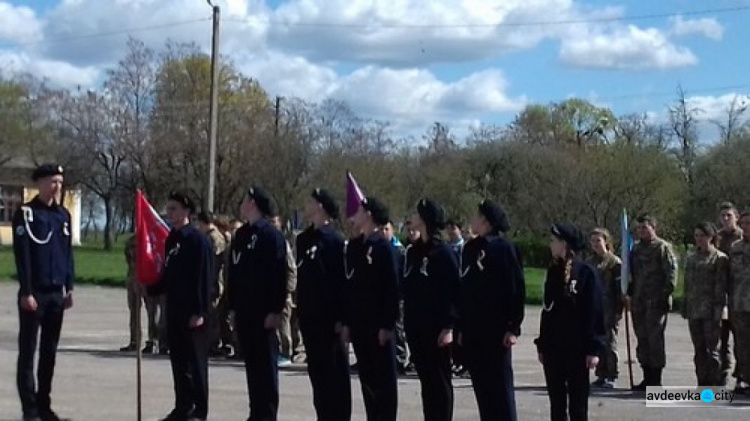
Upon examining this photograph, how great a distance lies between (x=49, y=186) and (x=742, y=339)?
7479mm

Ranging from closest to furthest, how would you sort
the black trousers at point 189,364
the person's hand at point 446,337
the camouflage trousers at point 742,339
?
the person's hand at point 446,337, the black trousers at point 189,364, the camouflage trousers at point 742,339

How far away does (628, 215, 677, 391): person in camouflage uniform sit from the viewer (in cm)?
1509

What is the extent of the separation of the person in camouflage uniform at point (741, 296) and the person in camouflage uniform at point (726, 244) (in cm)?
28

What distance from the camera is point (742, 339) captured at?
47.2ft

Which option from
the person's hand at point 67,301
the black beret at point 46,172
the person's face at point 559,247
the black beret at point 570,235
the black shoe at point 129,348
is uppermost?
the black beret at point 46,172

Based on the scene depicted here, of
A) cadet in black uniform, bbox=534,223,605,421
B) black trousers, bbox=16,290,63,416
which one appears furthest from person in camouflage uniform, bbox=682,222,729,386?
black trousers, bbox=16,290,63,416

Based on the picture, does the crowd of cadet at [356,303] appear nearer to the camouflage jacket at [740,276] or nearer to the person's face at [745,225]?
the person's face at [745,225]

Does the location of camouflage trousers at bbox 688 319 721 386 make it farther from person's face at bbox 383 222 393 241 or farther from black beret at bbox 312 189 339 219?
black beret at bbox 312 189 339 219

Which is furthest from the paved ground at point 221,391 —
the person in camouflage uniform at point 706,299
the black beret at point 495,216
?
the black beret at point 495,216

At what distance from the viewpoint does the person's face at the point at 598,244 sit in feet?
49.8

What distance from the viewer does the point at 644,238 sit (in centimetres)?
1528

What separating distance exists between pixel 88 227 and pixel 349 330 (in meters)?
97.0

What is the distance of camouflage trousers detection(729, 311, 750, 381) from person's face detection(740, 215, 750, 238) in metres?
0.83

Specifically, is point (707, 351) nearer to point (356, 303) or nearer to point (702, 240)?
point (702, 240)
